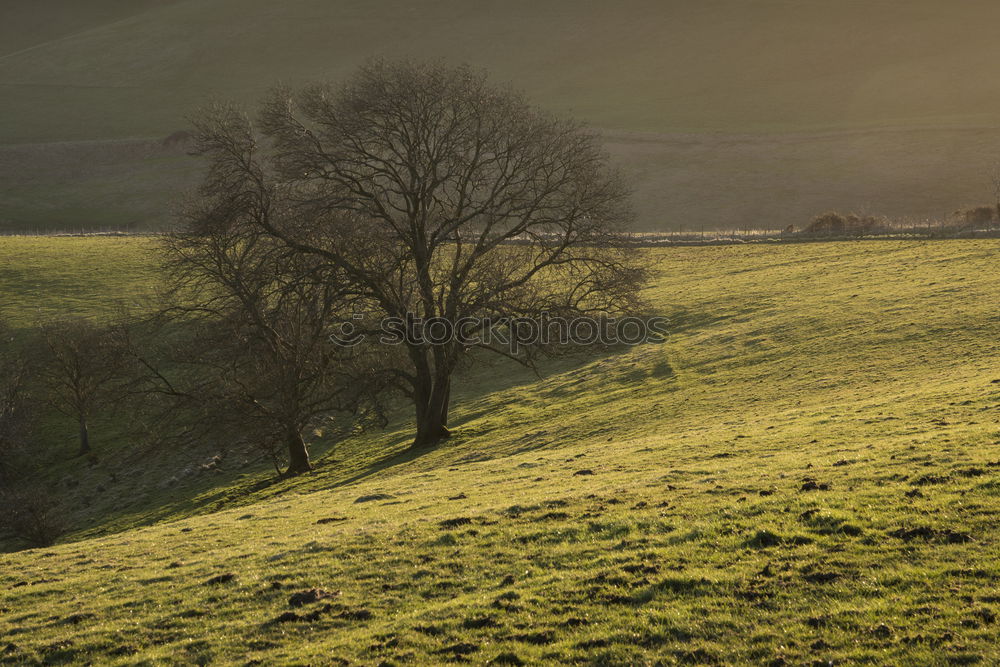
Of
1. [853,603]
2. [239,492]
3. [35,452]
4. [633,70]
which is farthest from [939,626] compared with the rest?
[633,70]

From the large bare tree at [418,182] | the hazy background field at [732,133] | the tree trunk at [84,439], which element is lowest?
the tree trunk at [84,439]

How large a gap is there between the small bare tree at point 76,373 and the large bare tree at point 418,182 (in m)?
21.2

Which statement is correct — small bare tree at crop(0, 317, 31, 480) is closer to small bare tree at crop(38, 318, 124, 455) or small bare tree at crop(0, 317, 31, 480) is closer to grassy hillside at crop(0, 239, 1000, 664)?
small bare tree at crop(38, 318, 124, 455)

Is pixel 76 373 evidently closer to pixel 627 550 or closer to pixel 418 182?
pixel 418 182

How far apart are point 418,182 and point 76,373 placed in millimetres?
29224

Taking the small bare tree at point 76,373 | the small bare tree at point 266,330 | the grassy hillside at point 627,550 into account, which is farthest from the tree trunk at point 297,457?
the small bare tree at point 76,373

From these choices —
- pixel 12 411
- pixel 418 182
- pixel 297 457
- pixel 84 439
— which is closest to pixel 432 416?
pixel 297 457

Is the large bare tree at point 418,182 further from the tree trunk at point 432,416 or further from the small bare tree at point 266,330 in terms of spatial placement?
the small bare tree at point 266,330

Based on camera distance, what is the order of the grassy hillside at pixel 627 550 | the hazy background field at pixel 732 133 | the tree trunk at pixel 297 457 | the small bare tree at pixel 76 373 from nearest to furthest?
the grassy hillside at pixel 627 550, the tree trunk at pixel 297 457, the small bare tree at pixel 76 373, the hazy background field at pixel 732 133

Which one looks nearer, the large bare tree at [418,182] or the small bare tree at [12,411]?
the large bare tree at [418,182]

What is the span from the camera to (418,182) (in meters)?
30.8

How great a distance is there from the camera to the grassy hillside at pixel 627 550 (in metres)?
9.23

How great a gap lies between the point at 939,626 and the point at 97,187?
15143 centimetres

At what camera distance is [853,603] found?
30.4 feet
